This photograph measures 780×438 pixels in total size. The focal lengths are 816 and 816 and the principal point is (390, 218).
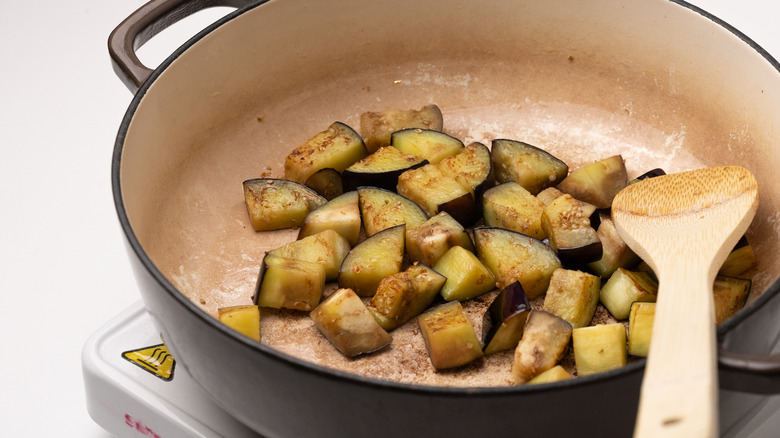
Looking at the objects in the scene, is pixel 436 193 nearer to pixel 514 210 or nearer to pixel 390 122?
pixel 514 210

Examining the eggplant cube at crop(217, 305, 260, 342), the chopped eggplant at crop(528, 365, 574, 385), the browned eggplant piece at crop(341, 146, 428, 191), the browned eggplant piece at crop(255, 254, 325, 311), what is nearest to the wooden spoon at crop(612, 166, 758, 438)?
the chopped eggplant at crop(528, 365, 574, 385)

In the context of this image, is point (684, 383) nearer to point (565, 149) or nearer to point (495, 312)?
point (495, 312)

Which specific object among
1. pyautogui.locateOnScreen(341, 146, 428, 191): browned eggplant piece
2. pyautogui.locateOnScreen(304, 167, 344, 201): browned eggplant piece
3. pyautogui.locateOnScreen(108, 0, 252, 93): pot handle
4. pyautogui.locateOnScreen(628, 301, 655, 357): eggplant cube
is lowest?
pyautogui.locateOnScreen(628, 301, 655, 357): eggplant cube

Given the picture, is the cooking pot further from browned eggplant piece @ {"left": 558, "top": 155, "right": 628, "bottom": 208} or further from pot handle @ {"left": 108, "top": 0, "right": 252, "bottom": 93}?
browned eggplant piece @ {"left": 558, "top": 155, "right": 628, "bottom": 208}

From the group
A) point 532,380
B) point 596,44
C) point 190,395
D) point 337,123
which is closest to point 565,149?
point 596,44

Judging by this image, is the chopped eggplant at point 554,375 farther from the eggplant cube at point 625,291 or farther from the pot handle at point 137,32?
the pot handle at point 137,32

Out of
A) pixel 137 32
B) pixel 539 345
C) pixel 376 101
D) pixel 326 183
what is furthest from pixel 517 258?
pixel 137 32
